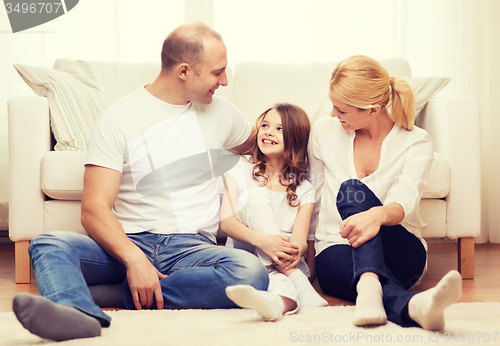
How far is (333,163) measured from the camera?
4.51 feet

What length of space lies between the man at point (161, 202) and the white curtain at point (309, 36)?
4.39ft

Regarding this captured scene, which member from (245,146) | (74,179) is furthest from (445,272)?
(74,179)

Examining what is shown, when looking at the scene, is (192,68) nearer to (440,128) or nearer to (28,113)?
(28,113)

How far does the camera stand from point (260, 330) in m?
0.96

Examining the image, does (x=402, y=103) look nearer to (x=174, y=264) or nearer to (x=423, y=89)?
(x=423, y=89)

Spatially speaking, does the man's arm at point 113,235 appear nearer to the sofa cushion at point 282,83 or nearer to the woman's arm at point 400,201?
the woman's arm at point 400,201

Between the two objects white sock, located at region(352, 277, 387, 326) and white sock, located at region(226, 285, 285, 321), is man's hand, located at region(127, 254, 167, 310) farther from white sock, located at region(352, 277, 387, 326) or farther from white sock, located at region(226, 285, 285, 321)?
white sock, located at region(352, 277, 387, 326)

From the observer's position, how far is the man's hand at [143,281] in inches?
42.1

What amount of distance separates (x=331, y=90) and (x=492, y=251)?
1.43m

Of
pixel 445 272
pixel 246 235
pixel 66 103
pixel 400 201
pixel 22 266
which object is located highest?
pixel 66 103

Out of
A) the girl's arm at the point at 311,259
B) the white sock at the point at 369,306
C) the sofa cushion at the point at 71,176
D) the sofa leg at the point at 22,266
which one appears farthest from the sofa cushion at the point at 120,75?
the white sock at the point at 369,306

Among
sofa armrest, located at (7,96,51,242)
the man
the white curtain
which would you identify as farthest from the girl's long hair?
the white curtain

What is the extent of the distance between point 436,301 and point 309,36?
2.06m

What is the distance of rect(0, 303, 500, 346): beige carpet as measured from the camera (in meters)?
0.89
